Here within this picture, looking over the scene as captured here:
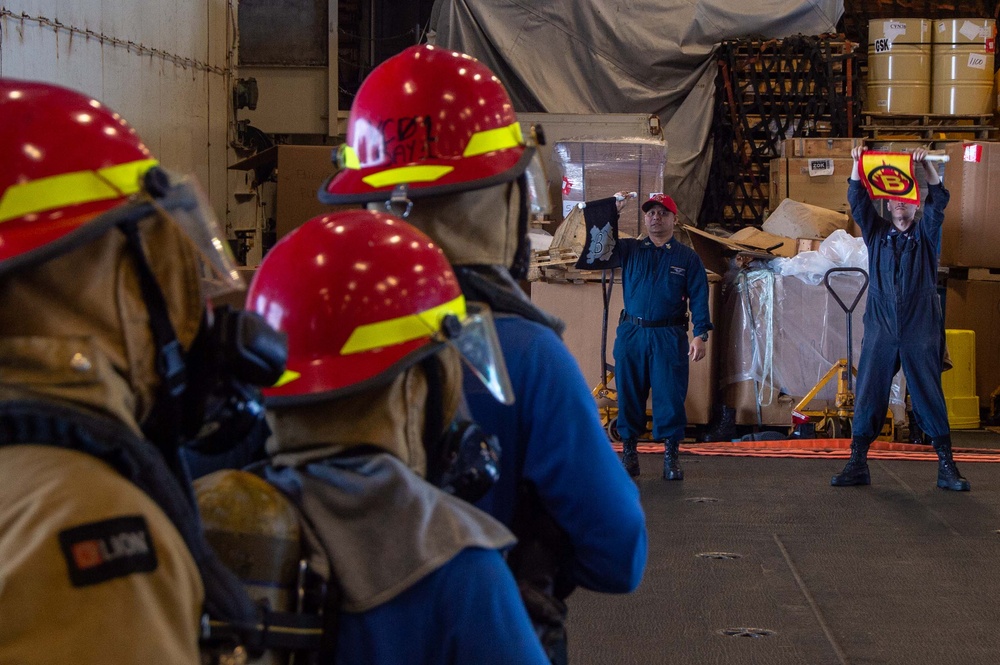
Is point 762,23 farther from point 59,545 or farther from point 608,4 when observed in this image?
point 59,545

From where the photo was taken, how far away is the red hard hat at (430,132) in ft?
6.55

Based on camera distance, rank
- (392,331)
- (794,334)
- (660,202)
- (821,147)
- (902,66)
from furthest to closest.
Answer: (902,66)
(821,147)
(794,334)
(660,202)
(392,331)

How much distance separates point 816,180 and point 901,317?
14.7 ft

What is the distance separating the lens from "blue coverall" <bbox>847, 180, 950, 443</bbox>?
650 cm

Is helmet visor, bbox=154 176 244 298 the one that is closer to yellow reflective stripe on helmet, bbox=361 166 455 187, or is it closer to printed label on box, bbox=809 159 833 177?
yellow reflective stripe on helmet, bbox=361 166 455 187

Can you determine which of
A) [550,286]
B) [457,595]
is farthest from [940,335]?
[457,595]

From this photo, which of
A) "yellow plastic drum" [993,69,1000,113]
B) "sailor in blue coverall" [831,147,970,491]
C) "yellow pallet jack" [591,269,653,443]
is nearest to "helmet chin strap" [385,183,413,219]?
"sailor in blue coverall" [831,147,970,491]

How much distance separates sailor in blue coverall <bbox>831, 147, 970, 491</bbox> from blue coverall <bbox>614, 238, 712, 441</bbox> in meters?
1.01

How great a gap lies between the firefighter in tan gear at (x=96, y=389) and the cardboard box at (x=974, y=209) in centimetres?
948

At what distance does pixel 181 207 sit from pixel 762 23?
12116mm

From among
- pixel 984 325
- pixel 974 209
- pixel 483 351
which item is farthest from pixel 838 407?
pixel 483 351

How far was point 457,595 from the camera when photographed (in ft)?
4.21

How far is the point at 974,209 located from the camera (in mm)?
9672

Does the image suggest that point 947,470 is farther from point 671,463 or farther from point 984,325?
point 984,325
